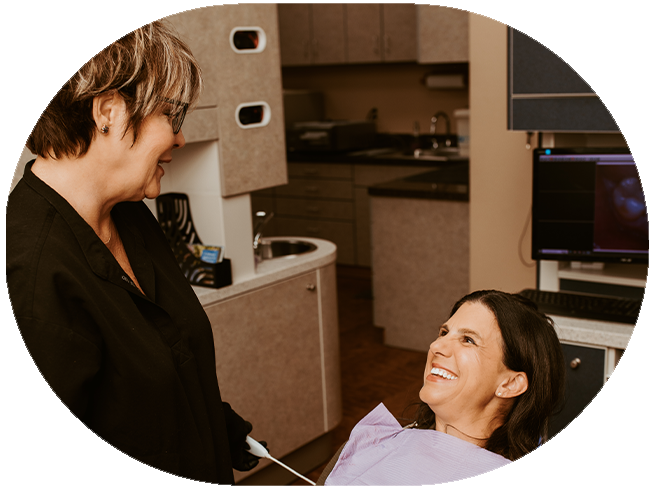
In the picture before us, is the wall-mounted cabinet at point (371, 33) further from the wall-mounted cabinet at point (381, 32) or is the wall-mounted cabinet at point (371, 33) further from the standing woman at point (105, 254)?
the standing woman at point (105, 254)

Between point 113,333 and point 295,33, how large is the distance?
16.2 ft

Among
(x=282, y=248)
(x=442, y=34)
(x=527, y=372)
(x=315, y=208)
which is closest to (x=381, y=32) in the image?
(x=442, y=34)

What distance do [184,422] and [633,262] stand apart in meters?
1.46

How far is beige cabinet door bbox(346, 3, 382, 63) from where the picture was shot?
5.18 m

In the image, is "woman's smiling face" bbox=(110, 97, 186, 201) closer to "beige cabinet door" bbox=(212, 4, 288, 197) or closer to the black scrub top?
the black scrub top

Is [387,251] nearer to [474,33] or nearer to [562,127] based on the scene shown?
[474,33]

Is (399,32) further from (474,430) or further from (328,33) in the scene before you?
(474,430)

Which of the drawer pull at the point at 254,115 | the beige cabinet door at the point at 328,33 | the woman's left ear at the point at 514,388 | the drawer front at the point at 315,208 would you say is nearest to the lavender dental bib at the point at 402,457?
the woman's left ear at the point at 514,388

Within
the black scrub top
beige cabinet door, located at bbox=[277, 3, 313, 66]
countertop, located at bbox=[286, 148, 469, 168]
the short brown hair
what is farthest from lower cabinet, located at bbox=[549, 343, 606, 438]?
beige cabinet door, located at bbox=[277, 3, 313, 66]

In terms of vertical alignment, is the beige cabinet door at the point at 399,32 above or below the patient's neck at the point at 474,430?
above

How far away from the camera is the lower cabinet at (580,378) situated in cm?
198

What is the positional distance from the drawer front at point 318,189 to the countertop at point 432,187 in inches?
49.6

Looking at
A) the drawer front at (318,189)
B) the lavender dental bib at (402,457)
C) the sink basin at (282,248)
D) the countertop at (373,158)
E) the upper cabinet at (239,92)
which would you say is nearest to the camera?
the lavender dental bib at (402,457)

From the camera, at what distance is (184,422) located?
1.24 meters
